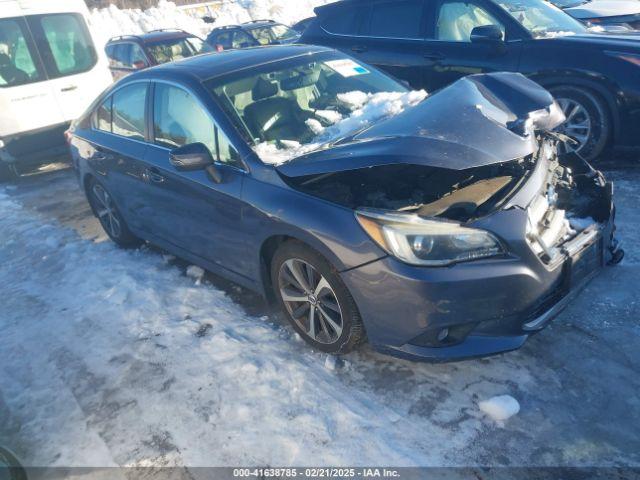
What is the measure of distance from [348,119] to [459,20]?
3.08 m

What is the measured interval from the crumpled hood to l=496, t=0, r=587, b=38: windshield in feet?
7.71

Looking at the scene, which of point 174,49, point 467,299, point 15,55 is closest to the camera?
point 467,299

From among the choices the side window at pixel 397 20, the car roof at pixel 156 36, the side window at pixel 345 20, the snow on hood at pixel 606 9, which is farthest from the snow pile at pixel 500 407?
the car roof at pixel 156 36

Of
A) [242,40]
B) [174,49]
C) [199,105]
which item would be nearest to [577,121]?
[199,105]

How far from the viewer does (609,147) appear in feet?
15.8

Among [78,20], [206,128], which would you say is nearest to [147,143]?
[206,128]

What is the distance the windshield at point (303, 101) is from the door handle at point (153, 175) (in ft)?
2.60

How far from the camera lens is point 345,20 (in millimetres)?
6516

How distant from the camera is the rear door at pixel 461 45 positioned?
521 centimetres

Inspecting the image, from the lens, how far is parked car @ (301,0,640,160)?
4.62 m

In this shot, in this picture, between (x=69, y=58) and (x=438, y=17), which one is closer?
(x=438, y=17)

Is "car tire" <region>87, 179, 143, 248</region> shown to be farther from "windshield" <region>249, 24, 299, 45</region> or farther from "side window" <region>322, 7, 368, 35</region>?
"windshield" <region>249, 24, 299, 45</region>

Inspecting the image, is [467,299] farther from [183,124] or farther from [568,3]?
[568,3]

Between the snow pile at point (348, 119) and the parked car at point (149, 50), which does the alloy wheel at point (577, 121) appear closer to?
the snow pile at point (348, 119)
